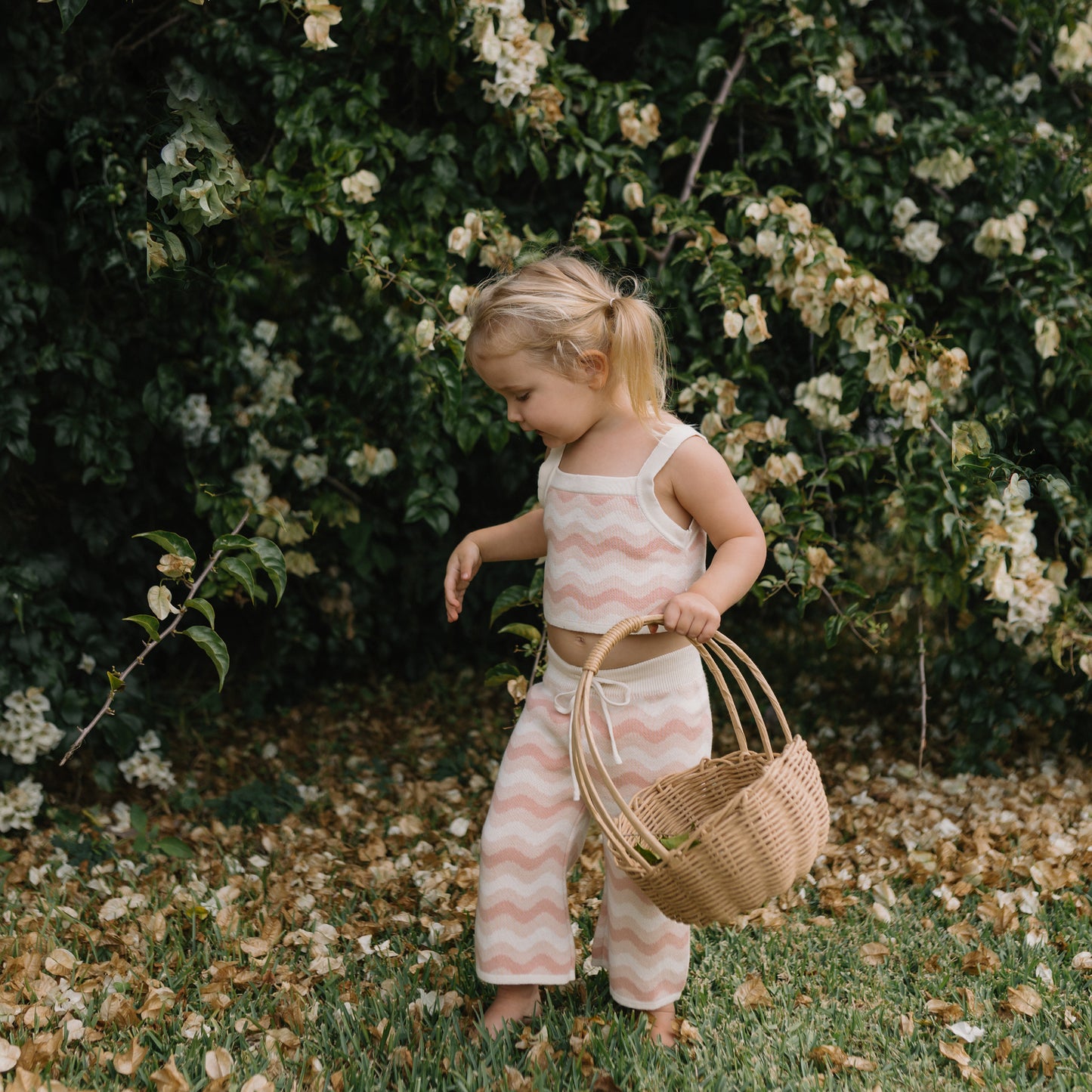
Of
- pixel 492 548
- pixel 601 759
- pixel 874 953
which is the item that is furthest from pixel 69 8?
pixel 874 953

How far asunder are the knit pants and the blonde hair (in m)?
0.47

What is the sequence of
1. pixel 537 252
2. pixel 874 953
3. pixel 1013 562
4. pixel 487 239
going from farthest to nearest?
pixel 1013 562 → pixel 487 239 → pixel 537 252 → pixel 874 953

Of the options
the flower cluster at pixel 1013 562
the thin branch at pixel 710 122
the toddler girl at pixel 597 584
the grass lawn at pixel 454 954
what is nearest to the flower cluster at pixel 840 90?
the thin branch at pixel 710 122

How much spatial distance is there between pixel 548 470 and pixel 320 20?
1057 mm

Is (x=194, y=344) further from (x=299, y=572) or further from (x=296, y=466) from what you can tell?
(x=299, y=572)

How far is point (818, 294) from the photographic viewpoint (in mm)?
2666

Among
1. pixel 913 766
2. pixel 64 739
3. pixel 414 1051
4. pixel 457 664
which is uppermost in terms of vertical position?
pixel 414 1051

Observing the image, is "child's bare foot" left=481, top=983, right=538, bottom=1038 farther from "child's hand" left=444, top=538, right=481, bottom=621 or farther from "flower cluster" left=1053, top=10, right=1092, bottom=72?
"flower cluster" left=1053, top=10, right=1092, bottom=72

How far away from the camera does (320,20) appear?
91.4 inches

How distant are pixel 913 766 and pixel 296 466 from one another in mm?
2032

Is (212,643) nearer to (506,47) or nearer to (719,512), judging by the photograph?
(719,512)

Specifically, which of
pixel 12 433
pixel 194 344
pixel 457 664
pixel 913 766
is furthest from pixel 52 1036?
pixel 457 664

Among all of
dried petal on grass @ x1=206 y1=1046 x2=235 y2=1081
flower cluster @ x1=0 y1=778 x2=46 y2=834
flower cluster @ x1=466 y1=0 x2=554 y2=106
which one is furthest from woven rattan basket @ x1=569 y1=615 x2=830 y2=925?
flower cluster @ x1=0 y1=778 x2=46 y2=834

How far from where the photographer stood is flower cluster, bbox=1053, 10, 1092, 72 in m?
3.13
